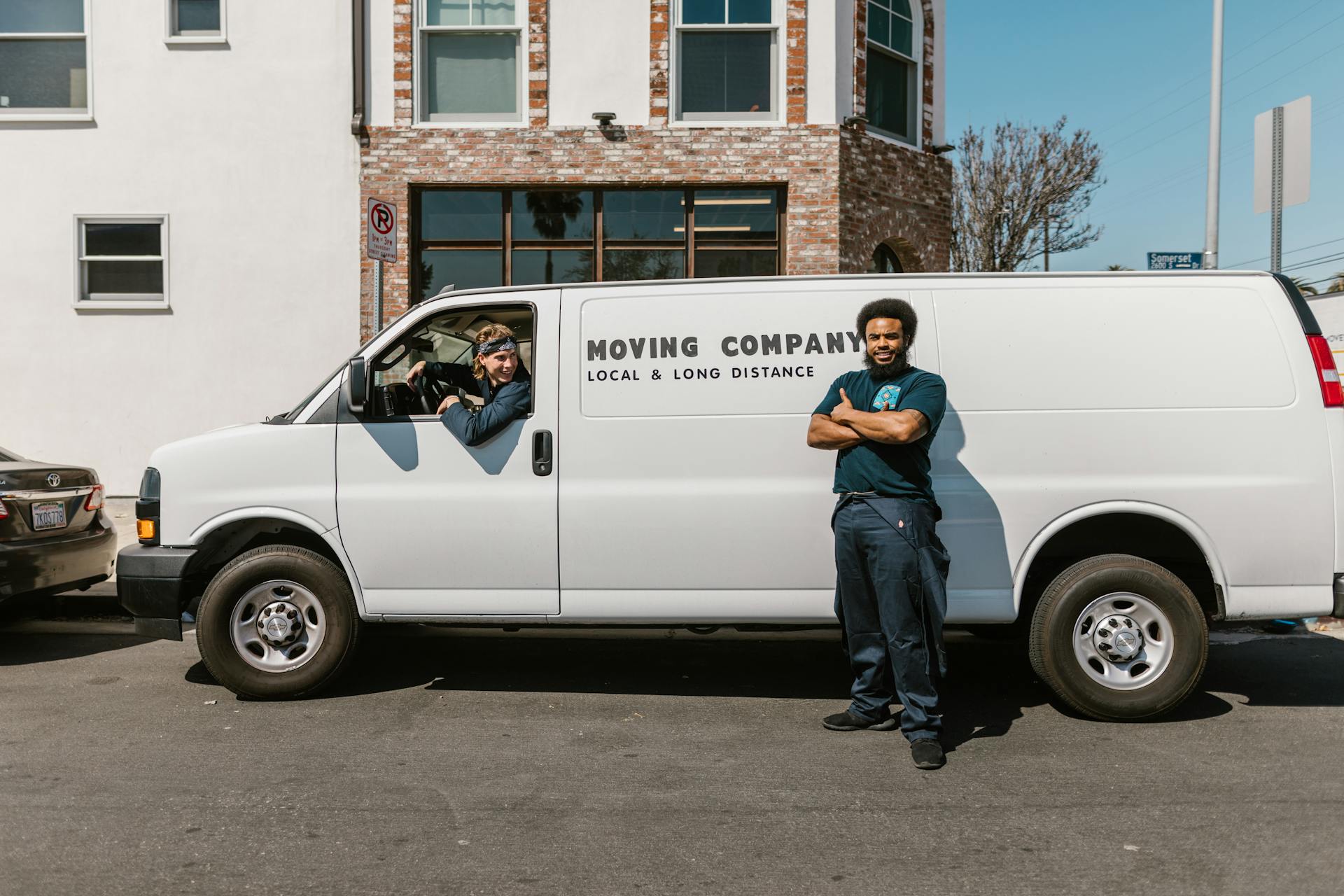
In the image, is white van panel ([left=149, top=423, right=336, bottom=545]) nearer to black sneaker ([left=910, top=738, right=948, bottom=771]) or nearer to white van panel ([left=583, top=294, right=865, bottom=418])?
white van panel ([left=583, top=294, right=865, bottom=418])

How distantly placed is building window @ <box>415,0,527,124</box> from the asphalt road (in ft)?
27.0

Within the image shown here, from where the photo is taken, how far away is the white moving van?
16.8ft

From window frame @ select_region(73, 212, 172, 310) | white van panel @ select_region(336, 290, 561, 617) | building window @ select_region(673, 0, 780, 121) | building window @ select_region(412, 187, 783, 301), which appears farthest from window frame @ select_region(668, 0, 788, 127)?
white van panel @ select_region(336, 290, 561, 617)

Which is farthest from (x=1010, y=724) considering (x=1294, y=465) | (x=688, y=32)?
(x=688, y=32)

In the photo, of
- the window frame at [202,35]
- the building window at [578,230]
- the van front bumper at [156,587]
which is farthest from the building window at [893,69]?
the van front bumper at [156,587]

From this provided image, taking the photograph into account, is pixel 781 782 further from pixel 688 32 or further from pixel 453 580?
pixel 688 32

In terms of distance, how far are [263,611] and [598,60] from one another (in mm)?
8859

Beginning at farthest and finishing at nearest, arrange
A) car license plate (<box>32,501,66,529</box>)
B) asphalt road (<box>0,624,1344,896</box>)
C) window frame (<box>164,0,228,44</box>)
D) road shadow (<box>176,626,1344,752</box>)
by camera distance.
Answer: window frame (<box>164,0,228,44</box>)
car license plate (<box>32,501,66,529</box>)
road shadow (<box>176,626,1344,752</box>)
asphalt road (<box>0,624,1344,896</box>)

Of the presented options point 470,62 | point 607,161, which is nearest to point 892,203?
point 607,161

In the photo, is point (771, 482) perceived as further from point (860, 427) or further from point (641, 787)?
point (641, 787)

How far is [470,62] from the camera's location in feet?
41.5

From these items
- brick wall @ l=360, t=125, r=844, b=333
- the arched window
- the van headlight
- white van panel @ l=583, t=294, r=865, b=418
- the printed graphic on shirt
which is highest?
brick wall @ l=360, t=125, r=844, b=333

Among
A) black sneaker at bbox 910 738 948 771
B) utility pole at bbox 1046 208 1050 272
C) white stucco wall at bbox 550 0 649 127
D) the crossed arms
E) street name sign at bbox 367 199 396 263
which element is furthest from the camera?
utility pole at bbox 1046 208 1050 272

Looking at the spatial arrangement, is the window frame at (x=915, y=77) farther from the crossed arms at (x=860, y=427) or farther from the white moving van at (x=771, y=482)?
the crossed arms at (x=860, y=427)
